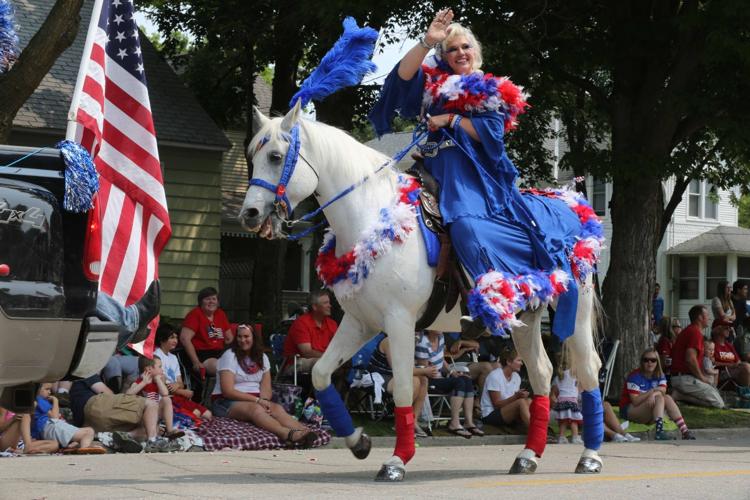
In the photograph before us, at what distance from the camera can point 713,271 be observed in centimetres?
4947

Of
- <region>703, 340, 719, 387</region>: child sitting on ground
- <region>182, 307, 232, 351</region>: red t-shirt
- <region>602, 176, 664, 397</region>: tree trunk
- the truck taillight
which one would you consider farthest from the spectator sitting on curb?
<region>703, 340, 719, 387</region>: child sitting on ground

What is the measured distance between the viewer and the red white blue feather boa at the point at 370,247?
8.30m

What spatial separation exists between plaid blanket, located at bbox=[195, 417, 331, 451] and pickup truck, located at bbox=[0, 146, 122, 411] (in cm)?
565

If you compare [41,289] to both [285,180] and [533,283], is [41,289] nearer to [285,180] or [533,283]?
[285,180]

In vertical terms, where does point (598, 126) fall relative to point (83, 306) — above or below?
above

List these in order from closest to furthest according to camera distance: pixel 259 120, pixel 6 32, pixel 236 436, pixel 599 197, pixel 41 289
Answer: pixel 41 289
pixel 259 120
pixel 6 32
pixel 236 436
pixel 599 197

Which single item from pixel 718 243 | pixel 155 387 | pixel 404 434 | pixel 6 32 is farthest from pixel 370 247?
pixel 718 243

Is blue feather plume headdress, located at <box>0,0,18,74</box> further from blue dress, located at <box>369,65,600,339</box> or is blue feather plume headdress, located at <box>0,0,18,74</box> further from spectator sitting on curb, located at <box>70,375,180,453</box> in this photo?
spectator sitting on curb, located at <box>70,375,180,453</box>

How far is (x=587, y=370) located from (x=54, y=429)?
16.8 ft

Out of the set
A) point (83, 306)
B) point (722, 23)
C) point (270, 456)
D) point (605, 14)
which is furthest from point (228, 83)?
point (83, 306)

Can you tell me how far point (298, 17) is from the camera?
19469 mm

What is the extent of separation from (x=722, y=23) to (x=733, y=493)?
1005 centimetres

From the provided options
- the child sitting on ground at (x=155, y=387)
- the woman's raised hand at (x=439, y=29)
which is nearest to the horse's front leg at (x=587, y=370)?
the woman's raised hand at (x=439, y=29)

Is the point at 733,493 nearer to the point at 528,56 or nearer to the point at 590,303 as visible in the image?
the point at 590,303
